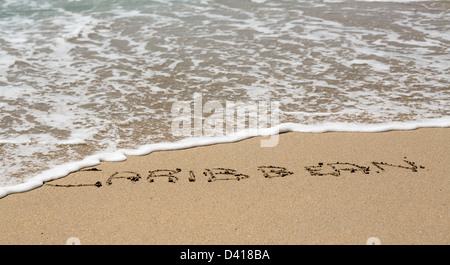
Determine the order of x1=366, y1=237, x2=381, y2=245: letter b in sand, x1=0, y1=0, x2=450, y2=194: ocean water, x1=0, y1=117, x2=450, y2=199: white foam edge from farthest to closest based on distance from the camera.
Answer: x1=0, y1=0, x2=450, y2=194: ocean water < x1=0, y1=117, x2=450, y2=199: white foam edge < x1=366, y1=237, x2=381, y2=245: letter b in sand

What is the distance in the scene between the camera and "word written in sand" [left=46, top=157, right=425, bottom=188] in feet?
9.64

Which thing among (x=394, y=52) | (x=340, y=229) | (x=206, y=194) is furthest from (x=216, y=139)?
(x=394, y=52)

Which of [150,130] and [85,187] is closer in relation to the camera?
[85,187]

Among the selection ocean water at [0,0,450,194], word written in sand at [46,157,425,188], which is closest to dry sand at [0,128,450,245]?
word written in sand at [46,157,425,188]

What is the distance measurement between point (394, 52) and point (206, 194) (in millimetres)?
3757

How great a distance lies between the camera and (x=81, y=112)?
155 inches

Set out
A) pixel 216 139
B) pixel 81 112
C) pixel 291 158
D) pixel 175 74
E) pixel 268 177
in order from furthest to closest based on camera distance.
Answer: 1. pixel 175 74
2. pixel 81 112
3. pixel 216 139
4. pixel 291 158
5. pixel 268 177

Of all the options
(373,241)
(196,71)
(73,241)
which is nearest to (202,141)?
(73,241)

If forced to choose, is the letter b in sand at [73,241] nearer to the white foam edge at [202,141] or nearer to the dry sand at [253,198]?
the dry sand at [253,198]

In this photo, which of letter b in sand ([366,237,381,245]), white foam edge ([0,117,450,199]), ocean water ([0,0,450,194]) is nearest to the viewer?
letter b in sand ([366,237,381,245])

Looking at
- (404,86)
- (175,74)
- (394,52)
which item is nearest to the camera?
(404,86)

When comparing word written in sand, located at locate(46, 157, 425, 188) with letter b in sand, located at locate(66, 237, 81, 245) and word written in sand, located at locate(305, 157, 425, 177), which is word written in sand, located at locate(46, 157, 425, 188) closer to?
word written in sand, located at locate(305, 157, 425, 177)

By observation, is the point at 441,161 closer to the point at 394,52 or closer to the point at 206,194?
the point at 206,194

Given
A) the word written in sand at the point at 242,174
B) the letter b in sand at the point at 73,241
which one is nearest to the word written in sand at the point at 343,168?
the word written in sand at the point at 242,174
